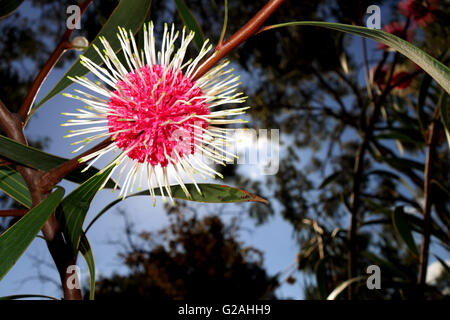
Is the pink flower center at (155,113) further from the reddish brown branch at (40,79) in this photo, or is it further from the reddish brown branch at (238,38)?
the reddish brown branch at (40,79)

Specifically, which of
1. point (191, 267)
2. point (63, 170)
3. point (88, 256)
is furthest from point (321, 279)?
point (191, 267)

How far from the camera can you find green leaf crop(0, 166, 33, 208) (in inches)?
14.3

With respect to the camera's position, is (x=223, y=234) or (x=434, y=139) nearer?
(x=434, y=139)

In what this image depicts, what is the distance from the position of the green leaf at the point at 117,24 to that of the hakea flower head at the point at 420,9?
105 cm

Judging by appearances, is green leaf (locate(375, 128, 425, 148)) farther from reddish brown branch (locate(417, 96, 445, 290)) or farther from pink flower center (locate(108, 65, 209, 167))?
pink flower center (locate(108, 65, 209, 167))

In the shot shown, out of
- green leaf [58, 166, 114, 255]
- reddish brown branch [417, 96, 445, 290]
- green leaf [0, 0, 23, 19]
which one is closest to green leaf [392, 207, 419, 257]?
reddish brown branch [417, 96, 445, 290]

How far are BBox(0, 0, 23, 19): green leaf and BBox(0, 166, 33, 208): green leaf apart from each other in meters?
0.20

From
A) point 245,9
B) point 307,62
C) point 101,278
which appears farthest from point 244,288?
point 245,9

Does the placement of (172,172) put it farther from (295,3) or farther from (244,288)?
(244,288)

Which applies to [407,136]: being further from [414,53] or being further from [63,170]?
[63,170]

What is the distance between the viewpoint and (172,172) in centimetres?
32

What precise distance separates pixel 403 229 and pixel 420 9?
0.79m

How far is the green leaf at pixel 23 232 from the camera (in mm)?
290
